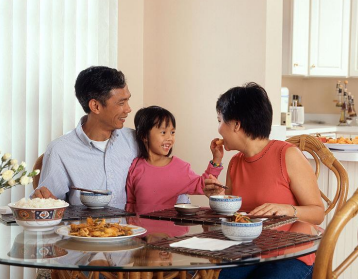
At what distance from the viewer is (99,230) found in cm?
161

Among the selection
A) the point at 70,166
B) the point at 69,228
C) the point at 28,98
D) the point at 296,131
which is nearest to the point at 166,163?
the point at 70,166

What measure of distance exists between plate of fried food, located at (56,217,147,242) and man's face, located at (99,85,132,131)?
996 mm

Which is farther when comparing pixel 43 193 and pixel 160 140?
pixel 160 140

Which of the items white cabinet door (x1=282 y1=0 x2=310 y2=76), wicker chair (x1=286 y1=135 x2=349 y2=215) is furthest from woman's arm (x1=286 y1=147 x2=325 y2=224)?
white cabinet door (x1=282 y1=0 x2=310 y2=76)

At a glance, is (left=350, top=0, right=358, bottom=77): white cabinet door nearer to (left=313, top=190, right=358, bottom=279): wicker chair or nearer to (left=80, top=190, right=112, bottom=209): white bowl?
(left=80, top=190, right=112, bottom=209): white bowl

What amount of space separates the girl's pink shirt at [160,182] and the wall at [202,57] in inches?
30.5

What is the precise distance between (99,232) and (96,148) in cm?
107

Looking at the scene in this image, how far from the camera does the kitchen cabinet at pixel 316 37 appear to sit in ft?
16.6

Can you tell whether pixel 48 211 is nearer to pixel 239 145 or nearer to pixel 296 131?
pixel 239 145

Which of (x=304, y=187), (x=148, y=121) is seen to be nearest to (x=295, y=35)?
(x=148, y=121)

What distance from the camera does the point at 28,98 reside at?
2.99m

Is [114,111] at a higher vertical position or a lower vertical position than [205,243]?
higher

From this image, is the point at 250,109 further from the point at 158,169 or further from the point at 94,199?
the point at 94,199

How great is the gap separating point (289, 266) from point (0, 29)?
1.77 meters
